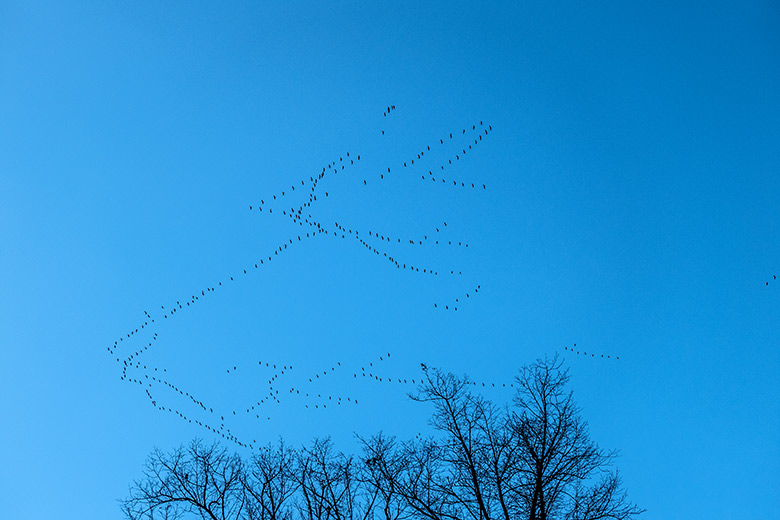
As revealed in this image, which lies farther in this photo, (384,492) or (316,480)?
(316,480)

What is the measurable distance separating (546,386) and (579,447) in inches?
47.1

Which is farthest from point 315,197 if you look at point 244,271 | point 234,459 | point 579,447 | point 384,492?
point 579,447

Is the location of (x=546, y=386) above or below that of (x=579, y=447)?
above

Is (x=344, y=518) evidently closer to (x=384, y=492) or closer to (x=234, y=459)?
(x=384, y=492)

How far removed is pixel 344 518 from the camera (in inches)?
460

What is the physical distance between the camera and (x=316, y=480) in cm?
1236

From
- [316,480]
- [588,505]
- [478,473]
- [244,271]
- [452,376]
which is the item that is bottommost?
[588,505]

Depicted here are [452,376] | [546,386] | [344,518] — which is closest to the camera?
[546,386]

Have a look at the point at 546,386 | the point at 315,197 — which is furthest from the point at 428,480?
the point at 315,197

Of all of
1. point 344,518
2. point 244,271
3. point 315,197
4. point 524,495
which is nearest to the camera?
point 524,495

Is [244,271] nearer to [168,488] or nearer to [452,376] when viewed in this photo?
[168,488]

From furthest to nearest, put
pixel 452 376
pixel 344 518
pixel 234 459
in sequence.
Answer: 1. pixel 234 459
2. pixel 344 518
3. pixel 452 376

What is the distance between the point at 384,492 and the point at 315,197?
51.1 feet

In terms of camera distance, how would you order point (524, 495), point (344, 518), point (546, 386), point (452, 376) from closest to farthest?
point (524, 495) < point (546, 386) < point (452, 376) < point (344, 518)
